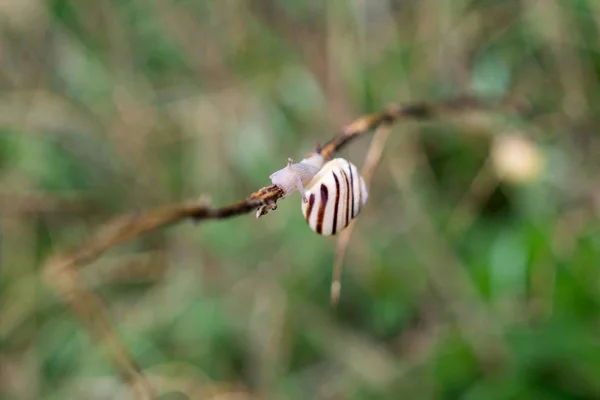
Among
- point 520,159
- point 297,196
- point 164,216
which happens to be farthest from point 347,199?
point 297,196

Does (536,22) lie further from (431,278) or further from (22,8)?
(22,8)

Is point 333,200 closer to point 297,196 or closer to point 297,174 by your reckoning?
point 297,174

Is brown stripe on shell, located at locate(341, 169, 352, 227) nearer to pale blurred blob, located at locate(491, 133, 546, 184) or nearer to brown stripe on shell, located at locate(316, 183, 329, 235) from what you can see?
brown stripe on shell, located at locate(316, 183, 329, 235)

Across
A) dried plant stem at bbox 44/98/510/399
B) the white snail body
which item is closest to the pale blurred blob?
dried plant stem at bbox 44/98/510/399

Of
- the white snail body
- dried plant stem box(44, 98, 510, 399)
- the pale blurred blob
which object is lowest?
the white snail body

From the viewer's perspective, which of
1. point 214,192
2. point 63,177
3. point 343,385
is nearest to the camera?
point 343,385

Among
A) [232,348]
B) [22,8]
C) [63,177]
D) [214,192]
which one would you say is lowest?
[232,348]

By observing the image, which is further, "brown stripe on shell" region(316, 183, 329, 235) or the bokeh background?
the bokeh background

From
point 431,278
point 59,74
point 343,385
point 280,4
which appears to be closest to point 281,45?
point 280,4
